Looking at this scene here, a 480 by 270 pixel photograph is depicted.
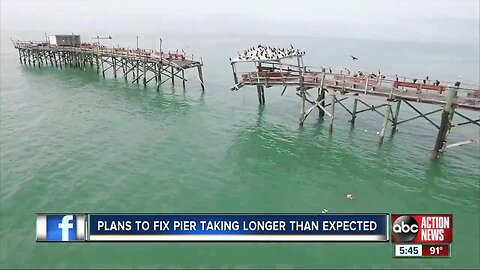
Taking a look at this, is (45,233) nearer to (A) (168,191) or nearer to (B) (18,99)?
(A) (168,191)

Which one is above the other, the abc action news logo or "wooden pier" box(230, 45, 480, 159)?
"wooden pier" box(230, 45, 480, 159)

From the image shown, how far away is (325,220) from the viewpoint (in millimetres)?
15414

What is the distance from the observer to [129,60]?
53.6 metres

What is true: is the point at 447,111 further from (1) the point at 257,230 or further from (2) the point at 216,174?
(1) the point at 257,230

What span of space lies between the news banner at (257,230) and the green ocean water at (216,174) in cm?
103

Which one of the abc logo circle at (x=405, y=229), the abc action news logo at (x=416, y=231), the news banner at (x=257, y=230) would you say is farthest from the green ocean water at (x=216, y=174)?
the abc logo circle at (x=405, y=229)

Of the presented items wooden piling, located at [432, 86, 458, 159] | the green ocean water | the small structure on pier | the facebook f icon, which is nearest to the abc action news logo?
the green ocean water

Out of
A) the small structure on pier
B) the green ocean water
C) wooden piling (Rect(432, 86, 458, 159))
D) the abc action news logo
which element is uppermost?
the small structure on pier

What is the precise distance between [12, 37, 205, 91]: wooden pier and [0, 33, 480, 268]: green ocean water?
9.33 meters

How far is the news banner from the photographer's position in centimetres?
1504

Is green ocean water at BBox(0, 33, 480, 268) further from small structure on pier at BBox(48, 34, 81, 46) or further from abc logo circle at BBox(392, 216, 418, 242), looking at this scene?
small structure on pier at BBox(48, 34, 81, 46)

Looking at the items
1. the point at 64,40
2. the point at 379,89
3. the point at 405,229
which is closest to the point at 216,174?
the point at 405,229

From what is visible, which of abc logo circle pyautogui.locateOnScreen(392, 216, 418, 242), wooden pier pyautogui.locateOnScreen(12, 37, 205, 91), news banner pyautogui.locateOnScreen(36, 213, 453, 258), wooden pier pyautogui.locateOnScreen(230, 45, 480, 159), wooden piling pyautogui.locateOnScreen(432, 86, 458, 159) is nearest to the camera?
abc logo circle pyautogui.locateOnScreen(392, 216, 418, 242)

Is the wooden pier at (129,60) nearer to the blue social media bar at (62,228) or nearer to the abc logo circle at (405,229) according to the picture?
the blue social media bar at (62,228)
